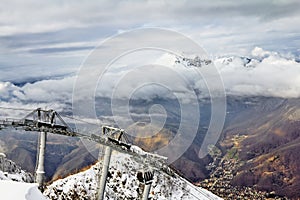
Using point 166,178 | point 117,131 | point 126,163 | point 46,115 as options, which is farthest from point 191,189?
point 46,115

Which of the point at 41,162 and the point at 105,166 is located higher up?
the point at 41,162

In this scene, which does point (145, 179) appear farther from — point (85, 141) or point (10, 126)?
point (10, 126)

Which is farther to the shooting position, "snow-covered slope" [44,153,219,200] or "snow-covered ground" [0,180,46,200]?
"snow-covered slope" [44,153,219,200]

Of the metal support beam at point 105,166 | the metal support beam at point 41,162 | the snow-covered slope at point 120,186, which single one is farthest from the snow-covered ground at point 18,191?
the snow-covered slope at point 120,186

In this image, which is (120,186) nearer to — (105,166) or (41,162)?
(105,166)

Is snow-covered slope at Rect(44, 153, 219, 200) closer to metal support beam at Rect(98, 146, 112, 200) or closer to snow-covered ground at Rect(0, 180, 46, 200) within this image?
metal support beam at Rect(98, 146, 112, 200)

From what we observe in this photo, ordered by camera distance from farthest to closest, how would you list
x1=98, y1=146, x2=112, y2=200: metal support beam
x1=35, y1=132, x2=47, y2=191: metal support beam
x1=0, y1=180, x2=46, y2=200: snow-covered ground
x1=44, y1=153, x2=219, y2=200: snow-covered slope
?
1. x1=44, y1=153, x2=219, y2=200: snow-covered slope
2. x1=98, y1=146, x2=112, y2=200: metal support beam
3. x1=35, y1=132, x2=47, y2=191: metal support beam
4. x1=0, y1=180, x2=46, y2=200: snow-covered ground

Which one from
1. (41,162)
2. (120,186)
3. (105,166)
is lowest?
(120,186)

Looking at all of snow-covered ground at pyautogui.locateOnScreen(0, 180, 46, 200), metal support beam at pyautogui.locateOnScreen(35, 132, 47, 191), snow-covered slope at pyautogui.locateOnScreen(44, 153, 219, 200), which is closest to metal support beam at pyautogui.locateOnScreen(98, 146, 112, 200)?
metal support beam at pyautogui.locateOnScreen(35, 132, 47, 191)

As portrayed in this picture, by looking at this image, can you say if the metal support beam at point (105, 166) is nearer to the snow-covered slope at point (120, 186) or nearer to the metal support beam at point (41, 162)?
the metal support beam at point (41, 162)

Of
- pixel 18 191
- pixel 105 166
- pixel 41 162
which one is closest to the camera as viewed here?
pixel 18 191

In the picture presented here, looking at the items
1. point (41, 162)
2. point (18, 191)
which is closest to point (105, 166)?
point (41, 162)
